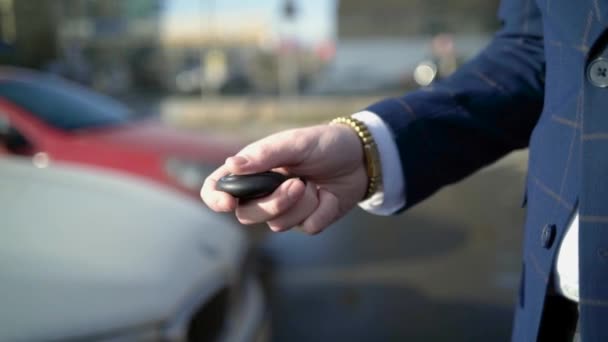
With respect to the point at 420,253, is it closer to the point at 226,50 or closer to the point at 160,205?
Answer: the point at 160,205

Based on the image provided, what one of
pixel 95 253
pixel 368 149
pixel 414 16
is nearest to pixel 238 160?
pixel 368 149

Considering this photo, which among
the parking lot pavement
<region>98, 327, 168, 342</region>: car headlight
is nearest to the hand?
<region>98, 327, 168, 342</region>: car headlight

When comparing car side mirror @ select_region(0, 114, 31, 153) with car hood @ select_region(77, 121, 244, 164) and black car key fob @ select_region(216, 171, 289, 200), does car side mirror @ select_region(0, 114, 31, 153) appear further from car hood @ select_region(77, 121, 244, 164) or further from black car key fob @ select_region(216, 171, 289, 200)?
black car key fob @ select_region(216, 171, 289, 200)

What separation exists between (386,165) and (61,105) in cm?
388

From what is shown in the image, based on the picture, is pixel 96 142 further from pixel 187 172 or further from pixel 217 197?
pixel 217 197

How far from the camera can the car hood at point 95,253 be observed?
67.8 inches

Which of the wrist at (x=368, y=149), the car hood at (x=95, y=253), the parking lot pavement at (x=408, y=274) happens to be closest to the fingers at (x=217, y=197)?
the wrist at (x=368, y=149)

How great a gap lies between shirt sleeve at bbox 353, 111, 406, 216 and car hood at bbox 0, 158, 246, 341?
3.21ft

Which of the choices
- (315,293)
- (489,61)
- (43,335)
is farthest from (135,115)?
(489,61)

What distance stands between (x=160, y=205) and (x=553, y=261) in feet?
6.43

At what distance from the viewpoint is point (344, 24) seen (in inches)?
1059

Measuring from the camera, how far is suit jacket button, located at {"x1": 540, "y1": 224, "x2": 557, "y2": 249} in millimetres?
1023

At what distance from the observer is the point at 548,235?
3.37 ft

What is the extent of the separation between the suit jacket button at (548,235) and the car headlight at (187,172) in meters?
3.10
